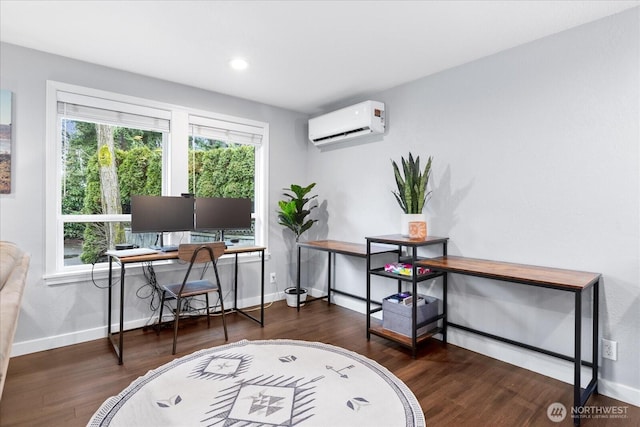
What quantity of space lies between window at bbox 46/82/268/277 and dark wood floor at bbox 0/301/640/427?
2.62 ft

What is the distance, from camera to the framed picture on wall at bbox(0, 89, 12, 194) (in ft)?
8.29

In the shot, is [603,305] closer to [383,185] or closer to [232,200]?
[383,185]

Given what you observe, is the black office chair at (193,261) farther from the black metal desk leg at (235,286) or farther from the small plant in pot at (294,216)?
the small plant in pot at (294,216)

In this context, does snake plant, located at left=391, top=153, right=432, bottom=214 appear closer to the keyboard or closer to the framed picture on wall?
the keyboard

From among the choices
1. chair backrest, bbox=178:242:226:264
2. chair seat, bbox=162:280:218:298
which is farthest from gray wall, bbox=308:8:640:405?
chair seat, bbox=162:280:218:298

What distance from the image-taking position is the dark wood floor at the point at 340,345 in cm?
189

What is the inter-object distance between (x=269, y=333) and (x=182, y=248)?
1.10 metres

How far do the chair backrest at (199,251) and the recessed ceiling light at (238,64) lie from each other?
1.55 m

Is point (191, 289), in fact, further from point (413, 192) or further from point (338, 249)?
point (413, 192)

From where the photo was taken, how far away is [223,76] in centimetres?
316

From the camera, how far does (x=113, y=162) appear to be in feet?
10.3

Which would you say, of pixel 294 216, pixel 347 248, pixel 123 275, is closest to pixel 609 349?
pixel 347 248

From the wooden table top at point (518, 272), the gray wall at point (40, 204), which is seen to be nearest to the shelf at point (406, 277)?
the wooden table top at point (518, 272)

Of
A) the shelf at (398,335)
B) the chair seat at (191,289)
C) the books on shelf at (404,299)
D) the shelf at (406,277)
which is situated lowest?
the shelf at (398,335)
